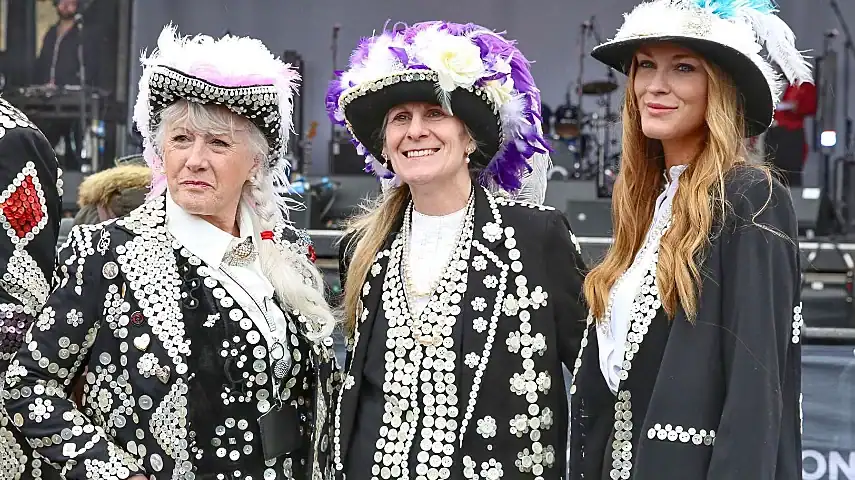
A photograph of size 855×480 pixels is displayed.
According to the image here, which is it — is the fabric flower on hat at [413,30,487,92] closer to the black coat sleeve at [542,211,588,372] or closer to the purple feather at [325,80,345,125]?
the purple feather at [325,80,345,125]

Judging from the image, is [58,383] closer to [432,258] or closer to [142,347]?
[142,347]

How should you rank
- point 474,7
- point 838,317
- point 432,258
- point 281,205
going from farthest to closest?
point 474,7 < point 838,317 < point 281,205 < point 432,258

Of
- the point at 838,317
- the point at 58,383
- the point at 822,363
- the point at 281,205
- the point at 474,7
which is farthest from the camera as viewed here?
the point at 474,7

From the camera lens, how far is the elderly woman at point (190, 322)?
7.20ft

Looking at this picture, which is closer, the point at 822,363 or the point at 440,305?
the point at 440,305

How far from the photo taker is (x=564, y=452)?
254 cm

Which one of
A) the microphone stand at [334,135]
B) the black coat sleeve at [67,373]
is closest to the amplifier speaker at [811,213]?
the microphone stand at [334,135]

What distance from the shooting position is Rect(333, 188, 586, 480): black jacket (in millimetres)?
2443

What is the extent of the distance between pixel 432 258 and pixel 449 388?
364 mm

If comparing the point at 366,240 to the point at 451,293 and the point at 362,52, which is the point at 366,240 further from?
the point at 362,52

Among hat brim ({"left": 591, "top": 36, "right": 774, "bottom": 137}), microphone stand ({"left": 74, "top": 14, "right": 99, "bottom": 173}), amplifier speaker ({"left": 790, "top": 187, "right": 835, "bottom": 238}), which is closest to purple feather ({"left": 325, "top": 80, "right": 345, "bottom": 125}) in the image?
hat brim ({"left": 591, "top": 36, "right": 774, "bottom": 137})

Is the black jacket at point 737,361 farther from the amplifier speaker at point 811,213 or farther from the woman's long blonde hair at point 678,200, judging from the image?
the amplifier speaker at point 811,213

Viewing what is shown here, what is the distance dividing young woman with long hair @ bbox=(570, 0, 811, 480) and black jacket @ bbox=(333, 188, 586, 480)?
11 cm

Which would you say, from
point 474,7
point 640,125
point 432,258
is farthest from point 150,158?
point 474,7
